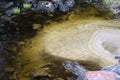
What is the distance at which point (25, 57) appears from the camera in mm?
9086

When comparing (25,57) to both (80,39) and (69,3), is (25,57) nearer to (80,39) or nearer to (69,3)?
(80,39)

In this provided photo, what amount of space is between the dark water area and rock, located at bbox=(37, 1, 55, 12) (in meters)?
0.46

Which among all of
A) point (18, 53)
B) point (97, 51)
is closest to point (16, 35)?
point (18, 53)

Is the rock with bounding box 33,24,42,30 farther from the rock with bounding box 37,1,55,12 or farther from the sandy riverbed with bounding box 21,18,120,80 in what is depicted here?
the rock with bounding box 37,1,55,12

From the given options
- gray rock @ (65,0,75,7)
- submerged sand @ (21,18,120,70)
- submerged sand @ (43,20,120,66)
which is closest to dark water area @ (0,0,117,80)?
submerged sand @ (21,18,120,70)

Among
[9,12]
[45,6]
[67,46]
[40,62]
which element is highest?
[45,6]

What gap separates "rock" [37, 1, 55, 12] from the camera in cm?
1274

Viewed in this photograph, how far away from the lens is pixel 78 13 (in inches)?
494

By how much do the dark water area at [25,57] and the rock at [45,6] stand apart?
457mm

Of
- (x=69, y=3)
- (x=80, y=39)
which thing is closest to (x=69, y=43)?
(x=80, y=39)

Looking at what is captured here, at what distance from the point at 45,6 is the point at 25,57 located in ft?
14.3

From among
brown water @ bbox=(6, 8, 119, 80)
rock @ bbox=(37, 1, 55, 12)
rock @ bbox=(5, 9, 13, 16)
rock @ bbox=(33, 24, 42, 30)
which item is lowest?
brown water @ bbox=(6, 8, 119, 80)

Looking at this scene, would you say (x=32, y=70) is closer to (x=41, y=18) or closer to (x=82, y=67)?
(x=82, y=67)

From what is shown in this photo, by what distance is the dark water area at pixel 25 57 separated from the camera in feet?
27.3
